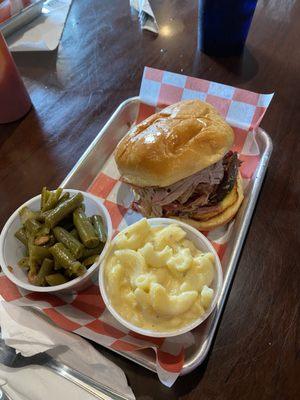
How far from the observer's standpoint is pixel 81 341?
1.06 m

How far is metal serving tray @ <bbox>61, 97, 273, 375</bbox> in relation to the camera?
1.02 m

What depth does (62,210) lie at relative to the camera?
1.16 m

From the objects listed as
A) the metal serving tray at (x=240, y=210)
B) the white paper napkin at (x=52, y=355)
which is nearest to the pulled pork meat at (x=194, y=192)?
the metal serving tray at (x=240, y=210)

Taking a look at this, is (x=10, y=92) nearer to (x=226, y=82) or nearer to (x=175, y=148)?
(x=175, y=148)

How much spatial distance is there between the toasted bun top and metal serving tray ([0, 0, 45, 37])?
1590 mm

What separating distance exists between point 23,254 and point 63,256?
9.1 inches

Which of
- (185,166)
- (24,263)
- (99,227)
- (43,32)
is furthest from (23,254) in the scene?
(43,32)

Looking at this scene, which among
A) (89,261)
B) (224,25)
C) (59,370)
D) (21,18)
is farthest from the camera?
→ (21,18)

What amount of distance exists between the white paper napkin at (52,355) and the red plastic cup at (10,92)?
1.14 metres

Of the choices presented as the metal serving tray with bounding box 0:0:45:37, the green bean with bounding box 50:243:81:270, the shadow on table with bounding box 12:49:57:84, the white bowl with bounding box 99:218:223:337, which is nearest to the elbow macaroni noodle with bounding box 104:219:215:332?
the white bowl with bounding box 99:218:223:337

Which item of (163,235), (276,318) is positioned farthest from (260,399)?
(163,235)

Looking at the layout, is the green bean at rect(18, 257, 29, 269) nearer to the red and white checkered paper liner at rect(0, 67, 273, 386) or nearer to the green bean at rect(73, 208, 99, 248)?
Answer: the red and white checkered paper liner at rect(0, 67, 273, 386)

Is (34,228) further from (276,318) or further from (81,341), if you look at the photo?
(276,318)

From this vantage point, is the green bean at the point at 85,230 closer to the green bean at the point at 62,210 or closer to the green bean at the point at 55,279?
the green bean at the point at 62,210
